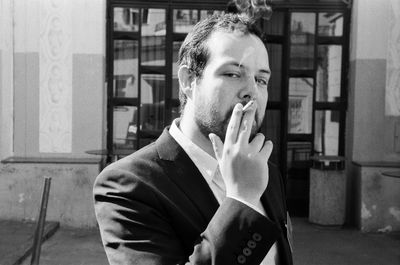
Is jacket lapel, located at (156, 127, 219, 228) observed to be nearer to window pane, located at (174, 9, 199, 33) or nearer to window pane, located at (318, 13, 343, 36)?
window pane, located at (174, 9, 199, 33)

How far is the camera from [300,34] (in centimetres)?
801

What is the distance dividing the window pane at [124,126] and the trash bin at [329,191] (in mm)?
2673

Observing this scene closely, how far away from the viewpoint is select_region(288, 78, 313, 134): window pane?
8078 millimetres

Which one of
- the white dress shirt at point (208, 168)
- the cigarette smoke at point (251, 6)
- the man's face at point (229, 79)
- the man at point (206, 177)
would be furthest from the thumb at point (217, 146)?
the cigarette smoke at point (251, 6)

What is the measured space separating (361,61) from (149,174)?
6.46m

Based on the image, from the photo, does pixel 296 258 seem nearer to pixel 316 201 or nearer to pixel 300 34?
pixel 316 201

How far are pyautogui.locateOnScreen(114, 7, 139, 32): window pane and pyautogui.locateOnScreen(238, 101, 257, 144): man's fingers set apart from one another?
6619mm

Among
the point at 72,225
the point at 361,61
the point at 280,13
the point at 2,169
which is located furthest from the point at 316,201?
the point at 2,169

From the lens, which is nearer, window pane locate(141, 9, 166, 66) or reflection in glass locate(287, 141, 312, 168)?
window pane locate(141, 9, 166, 66)

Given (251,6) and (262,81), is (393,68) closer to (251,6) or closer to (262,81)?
(251,6)

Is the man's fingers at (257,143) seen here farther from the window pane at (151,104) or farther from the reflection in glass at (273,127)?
the reflection in glass at (273,127)

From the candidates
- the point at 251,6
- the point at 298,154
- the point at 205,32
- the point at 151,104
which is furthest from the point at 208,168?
the point at 298,154

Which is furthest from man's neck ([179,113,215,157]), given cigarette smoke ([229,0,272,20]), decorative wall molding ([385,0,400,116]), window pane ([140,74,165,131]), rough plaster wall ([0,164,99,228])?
decorative wall molding ([385,0,400,116])

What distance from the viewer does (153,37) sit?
7949 mm
